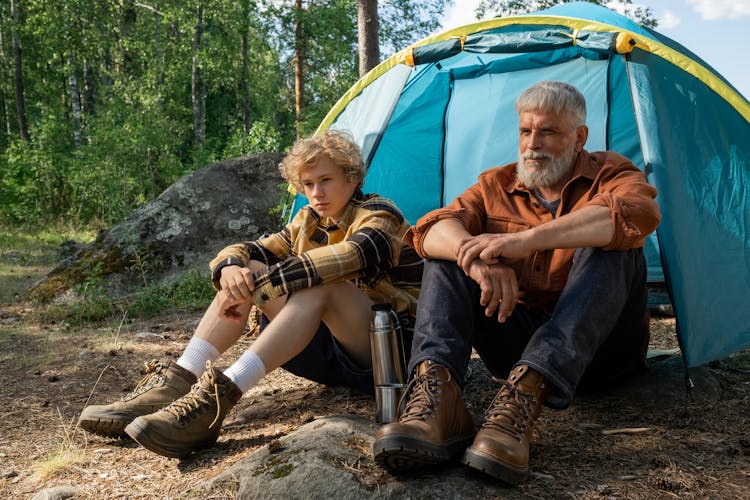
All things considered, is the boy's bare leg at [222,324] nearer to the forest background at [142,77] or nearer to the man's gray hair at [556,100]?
the man's gray hair at [556,100]

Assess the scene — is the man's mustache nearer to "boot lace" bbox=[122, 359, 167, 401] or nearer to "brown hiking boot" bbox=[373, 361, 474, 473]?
"brown hiking boot" bbox=[373, 361, 474, 473]

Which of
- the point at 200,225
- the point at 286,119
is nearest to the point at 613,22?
the point at 200,225

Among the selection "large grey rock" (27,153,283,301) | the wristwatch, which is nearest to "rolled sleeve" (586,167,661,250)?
the wristwatch

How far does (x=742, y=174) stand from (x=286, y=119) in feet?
83.3

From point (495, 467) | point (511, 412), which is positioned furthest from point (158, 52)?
point (495, 467)

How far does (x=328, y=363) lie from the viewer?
2795mm

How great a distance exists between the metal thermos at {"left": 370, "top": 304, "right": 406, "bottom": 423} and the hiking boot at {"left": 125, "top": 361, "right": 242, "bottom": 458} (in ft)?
1.62

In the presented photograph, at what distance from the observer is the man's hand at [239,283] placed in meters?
2.53

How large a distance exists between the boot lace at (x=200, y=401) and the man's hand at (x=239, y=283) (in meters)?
0.33

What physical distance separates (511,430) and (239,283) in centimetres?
115

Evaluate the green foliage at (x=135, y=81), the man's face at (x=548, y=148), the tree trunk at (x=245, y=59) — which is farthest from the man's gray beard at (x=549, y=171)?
the tree trunk at (x=245, y=59)

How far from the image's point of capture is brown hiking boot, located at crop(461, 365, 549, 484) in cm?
186

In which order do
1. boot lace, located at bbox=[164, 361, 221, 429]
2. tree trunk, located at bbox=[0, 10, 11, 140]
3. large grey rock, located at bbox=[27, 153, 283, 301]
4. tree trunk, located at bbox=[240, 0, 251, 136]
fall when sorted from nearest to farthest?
boot lace, located at bbox=[164, 361, 221, 429]
large grey rock, located at bbox=[27, 153, 283, 301]
tree trunk, located at bbox=[240, 0, 251, 136]
tree trunk, located at bbox=[0, 10, 11, 140]

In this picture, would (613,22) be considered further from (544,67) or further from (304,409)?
(304,409)
